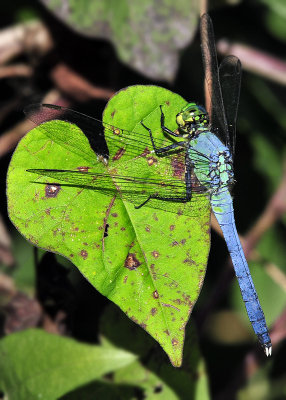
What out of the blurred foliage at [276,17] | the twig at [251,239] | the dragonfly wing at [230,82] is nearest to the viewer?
the dragonfly wing at [230,82]

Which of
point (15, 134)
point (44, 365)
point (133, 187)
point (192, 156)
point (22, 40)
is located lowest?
point (15, 134)

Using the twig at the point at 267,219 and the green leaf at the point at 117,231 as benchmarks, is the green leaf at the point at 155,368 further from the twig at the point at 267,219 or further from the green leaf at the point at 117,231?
the twig at the point at 267,219

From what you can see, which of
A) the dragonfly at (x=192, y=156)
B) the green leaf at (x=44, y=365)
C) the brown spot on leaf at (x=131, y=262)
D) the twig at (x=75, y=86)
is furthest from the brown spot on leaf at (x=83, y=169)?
the twig at (x=75, y=86)

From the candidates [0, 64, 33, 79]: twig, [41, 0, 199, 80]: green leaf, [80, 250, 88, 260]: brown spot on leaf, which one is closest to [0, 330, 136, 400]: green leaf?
[80, 250, 88, 260]: brown spot on leaf

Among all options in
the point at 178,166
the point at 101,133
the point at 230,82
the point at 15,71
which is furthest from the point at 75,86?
the point at 101,133

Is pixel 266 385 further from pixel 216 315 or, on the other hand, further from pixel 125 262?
pixel 125 262

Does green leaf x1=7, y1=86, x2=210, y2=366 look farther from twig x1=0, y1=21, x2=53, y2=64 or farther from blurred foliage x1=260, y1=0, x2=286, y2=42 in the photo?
blurred foliage x1=260, y1=0, x2=286, y2=42

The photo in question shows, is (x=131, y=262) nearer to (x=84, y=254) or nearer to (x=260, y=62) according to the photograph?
(x=84, y=254)

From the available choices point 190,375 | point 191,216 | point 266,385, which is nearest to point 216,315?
point 266,385
